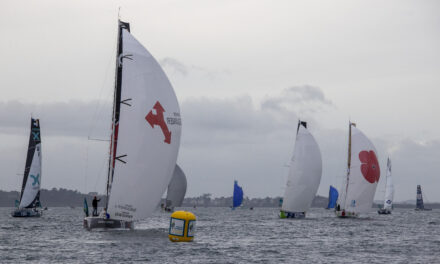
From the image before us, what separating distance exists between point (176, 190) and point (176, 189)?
0.17 m

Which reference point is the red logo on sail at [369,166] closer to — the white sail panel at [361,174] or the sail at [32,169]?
the white sail panel at [361,174]

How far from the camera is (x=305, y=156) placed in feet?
237

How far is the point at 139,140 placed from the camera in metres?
37.2

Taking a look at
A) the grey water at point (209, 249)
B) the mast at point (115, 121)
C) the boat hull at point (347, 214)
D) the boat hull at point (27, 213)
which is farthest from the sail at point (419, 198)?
the mast at point (115, 121)

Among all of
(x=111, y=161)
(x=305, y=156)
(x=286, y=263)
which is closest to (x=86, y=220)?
(x=111, y=161)

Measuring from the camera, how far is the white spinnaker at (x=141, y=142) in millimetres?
37188

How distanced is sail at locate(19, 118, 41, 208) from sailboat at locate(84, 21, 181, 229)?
36.2 meters

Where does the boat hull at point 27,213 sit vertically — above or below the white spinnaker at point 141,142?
below

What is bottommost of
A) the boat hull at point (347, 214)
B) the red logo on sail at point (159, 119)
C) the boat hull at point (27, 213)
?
the boat hull at point (27, 213)

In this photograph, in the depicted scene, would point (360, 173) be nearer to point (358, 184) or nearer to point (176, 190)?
point (358, 184)

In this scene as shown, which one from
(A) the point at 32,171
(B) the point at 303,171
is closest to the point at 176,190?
(A) the point at 32,171

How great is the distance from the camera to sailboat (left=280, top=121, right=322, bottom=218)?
7238 cm

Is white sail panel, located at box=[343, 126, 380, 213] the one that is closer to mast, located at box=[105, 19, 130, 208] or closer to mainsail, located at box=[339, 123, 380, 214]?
mainsail, located at box=[339, 123, 380, 214]

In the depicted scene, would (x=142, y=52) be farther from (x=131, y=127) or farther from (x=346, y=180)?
(x=346, y=180)
